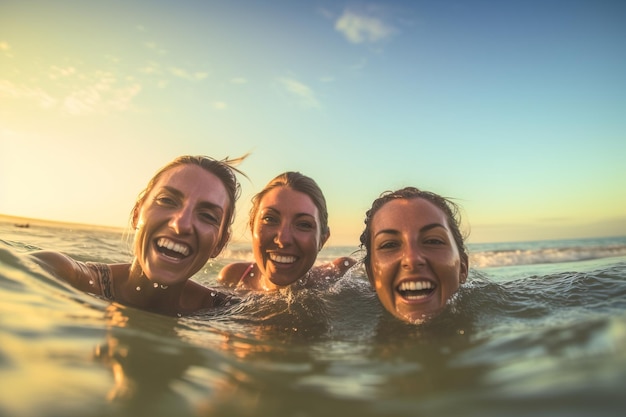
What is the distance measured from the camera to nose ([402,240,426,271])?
352 centimetres

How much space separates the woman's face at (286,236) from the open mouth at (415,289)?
1612 mm

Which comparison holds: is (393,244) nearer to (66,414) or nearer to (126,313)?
(126,313)

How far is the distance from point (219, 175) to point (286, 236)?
46.9 inches

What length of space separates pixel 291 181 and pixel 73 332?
3.69 metres

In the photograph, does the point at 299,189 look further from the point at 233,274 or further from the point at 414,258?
the point at 233,274

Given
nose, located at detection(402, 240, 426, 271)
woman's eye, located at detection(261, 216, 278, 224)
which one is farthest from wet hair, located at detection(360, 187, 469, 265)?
woman's eye, located at detection(261, 216, 278, 224)

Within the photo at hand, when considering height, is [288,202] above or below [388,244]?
above

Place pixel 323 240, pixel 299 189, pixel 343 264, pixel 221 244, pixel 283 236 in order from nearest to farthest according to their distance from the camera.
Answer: pixel 221 244 < pixel 283 236 < pixel 299 189 < pixel 323 240 < pixel 343 264

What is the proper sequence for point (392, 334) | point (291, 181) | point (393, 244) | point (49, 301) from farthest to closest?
point (291, 181) → point (393, 244) → point (392, 334) → point (49, 301)

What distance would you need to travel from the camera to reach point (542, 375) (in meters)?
1.64

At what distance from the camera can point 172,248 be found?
12.0 ft

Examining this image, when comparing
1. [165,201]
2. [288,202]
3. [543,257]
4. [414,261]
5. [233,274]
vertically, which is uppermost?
[288,202]

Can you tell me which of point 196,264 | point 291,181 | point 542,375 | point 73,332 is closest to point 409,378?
point 542,375

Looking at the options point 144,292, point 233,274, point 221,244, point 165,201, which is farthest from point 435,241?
point 233,274
